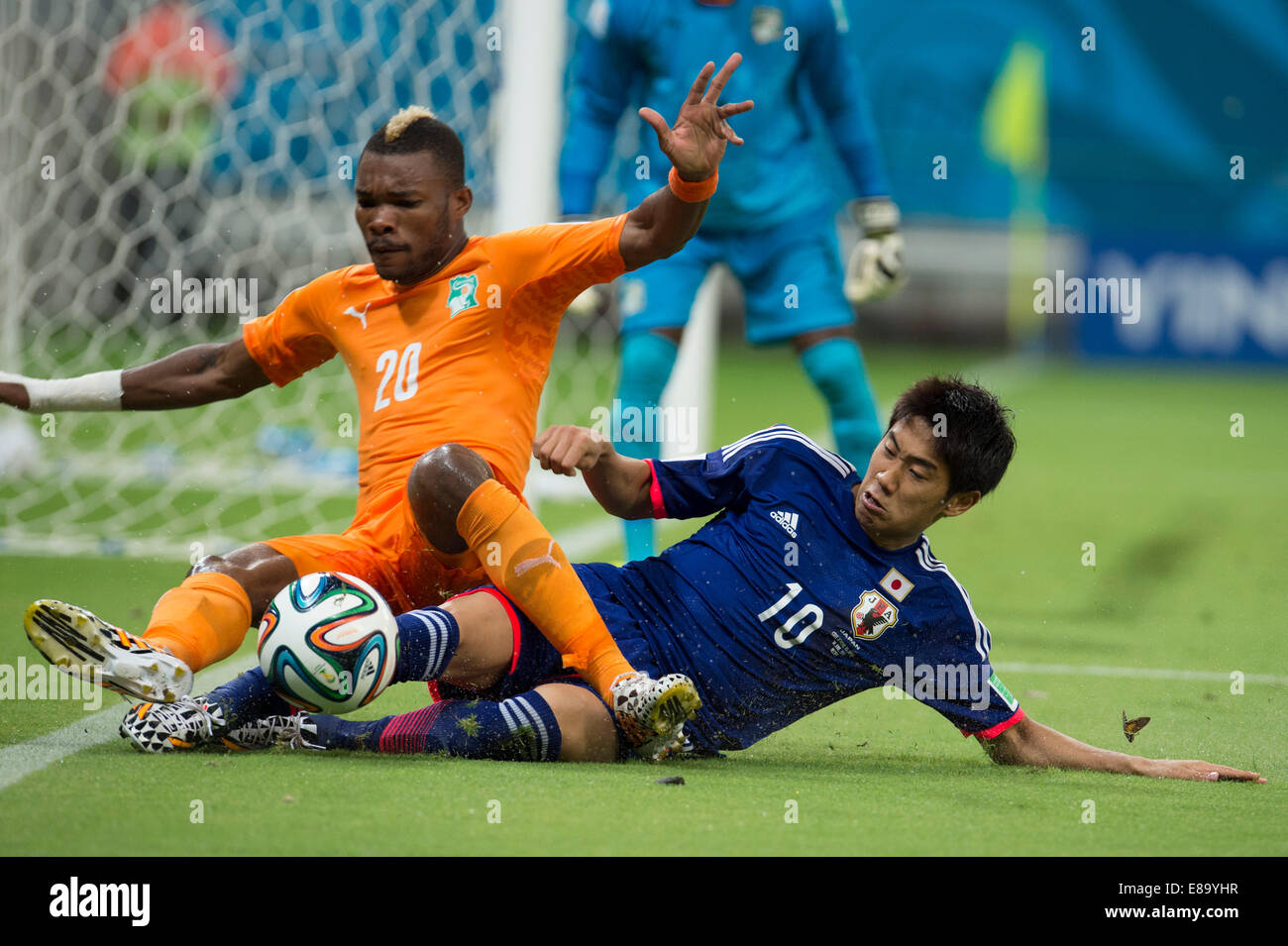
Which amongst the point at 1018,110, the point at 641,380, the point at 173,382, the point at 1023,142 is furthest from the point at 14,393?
the point at 1023,142

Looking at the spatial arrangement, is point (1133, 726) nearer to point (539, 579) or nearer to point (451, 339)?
point (539, 579)

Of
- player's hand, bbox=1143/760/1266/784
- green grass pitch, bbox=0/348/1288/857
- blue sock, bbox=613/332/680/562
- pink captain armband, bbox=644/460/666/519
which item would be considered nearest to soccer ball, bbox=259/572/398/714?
green grass pitch, bbox=0/348/1288/857

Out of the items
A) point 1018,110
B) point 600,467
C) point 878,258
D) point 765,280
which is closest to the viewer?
point 600,467

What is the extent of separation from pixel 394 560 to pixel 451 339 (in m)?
0.54

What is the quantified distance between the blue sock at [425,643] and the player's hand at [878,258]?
8.77 feet

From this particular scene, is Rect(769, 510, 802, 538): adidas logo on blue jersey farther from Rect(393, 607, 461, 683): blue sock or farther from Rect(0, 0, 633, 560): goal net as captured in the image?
Rect(0, 0, 633, 560): goal net

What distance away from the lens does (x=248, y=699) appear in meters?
Answer: 3.03

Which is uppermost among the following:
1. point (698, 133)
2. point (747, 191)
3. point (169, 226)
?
point (169, 226)

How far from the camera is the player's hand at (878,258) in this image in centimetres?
534

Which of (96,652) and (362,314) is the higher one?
(362,314)

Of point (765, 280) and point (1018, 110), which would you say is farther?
point (1018, 110)

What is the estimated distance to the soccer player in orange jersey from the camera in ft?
10.1

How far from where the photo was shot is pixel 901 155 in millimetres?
17016

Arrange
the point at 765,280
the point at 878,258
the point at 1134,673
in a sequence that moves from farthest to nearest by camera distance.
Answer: the point at 878,258
the point at 765,280
the point at 1134,673
